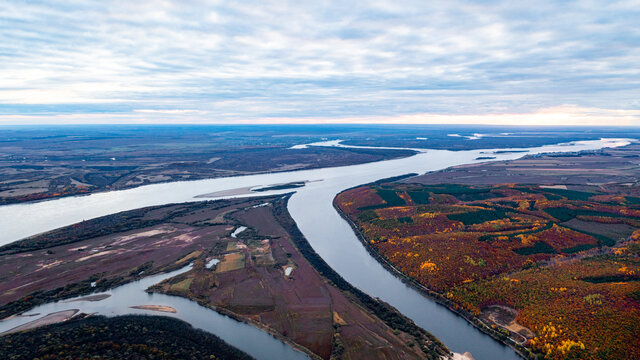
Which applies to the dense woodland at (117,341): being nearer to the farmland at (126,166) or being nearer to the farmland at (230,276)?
the farmland at (230,276)

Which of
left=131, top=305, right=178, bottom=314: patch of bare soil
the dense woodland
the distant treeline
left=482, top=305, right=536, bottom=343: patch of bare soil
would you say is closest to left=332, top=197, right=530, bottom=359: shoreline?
left=482, top=305, right=536, bottom=343: patch of bare soil

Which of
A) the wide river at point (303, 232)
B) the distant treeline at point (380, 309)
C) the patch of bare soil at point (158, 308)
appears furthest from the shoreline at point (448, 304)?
the patch of bare soil at point (158, 308)

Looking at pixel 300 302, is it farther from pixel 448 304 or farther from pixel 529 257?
pixel 529 257

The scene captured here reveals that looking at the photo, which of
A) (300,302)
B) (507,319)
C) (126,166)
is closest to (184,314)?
(300,302)

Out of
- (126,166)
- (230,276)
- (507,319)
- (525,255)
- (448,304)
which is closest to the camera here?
(507,319)

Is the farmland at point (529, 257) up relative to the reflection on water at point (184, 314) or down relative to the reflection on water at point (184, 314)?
up

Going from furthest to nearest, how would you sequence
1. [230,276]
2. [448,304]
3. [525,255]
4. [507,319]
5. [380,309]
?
[525,255]
[230,276]
[448,304]
[380,309]
[507,319]

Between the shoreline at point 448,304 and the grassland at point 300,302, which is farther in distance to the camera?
the grassland at point 300,302
